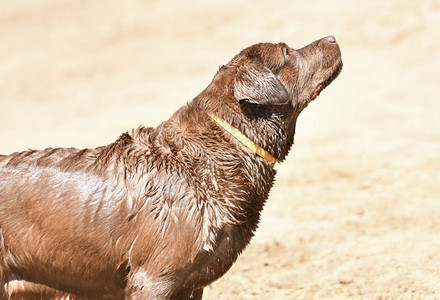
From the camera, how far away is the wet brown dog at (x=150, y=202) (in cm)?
508

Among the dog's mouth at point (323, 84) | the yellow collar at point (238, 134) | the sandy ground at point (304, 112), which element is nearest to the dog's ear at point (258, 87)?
the yellow collar at point (238, 134)

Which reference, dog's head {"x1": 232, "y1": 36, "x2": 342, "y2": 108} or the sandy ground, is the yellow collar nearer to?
dog's head {"x1": 232, "y1": 36, "x2": 342, "y2": 108}

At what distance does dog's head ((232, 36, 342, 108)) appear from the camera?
5418 millimetres

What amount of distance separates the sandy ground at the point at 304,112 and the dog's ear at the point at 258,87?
248 cm

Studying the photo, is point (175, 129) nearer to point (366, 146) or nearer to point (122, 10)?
point (366, 146)

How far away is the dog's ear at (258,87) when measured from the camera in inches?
211

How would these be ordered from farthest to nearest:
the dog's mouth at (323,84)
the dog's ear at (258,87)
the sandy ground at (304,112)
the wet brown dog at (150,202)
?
the sandy ground at (304,112) < the dog's mouth at (323,84) < the dog's ear at (258,87) < the wet brown dog at (150,202)

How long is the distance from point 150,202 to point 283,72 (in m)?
1.54

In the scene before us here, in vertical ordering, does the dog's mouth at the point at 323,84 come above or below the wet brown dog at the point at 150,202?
above

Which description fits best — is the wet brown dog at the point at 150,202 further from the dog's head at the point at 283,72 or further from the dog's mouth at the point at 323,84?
the dog's mouth at the point at 323,84

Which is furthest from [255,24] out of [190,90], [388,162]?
[388,162]

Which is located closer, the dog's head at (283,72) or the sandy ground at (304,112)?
the dog's head at (283,72)

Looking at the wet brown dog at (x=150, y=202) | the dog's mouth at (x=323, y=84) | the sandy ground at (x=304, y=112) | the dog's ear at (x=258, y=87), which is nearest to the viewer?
the wet brown dog at (x=150, y=202)

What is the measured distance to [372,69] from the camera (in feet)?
48.1
